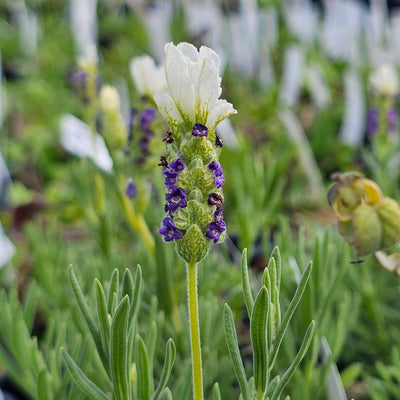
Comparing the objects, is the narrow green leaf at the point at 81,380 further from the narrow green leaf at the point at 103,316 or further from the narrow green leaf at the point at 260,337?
the narrow green leaf at the point at 260,337

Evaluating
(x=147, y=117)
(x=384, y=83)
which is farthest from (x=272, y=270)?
(x=384, y=83)

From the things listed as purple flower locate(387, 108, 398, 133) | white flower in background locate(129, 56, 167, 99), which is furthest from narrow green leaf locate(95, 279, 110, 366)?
purple flower locate(387, 108, 398, 133)

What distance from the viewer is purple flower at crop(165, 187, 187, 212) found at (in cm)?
40

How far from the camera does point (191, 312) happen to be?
0.41m

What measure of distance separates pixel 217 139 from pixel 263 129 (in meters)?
1.89

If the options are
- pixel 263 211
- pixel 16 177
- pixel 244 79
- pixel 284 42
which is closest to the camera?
pixel 263 211

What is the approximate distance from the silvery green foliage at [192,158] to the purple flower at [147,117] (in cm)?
38

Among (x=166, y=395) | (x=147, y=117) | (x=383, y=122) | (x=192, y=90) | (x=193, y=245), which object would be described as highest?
(x=383, y=122)

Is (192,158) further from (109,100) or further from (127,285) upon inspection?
(109,100)

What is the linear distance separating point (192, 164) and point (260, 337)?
0.14m

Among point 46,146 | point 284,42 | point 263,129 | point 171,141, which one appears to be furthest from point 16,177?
point 171,141

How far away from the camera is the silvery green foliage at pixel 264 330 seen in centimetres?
41

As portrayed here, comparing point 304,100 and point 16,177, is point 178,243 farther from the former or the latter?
point 304,100

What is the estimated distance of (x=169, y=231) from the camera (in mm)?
414
